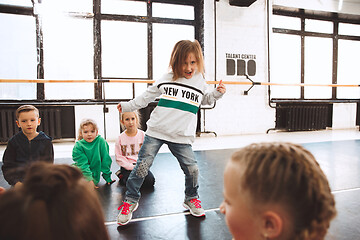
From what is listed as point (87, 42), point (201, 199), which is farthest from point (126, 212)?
point (87, 42)

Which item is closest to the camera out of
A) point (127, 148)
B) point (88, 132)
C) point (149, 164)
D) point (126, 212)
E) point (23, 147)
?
point (126, 212)

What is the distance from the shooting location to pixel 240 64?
17.4ft

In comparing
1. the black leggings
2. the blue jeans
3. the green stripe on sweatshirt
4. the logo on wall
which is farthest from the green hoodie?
the logo on wall

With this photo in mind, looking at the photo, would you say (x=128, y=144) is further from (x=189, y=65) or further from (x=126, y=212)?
(x=189, y=65)

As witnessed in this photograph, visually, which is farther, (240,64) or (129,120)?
(240,64)

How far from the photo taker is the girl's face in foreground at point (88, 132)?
235cm

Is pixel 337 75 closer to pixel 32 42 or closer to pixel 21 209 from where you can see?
pixel 32 42

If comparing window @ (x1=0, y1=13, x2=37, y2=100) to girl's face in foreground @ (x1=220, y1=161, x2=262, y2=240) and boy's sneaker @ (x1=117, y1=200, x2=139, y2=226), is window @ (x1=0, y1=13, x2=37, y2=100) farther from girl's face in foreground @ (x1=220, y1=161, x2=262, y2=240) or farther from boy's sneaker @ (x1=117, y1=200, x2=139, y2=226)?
girl's face in foreground @ (x1=220, y1=161, x2=262, y2=240)

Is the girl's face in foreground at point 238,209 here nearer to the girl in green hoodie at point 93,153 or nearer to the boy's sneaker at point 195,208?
the boy's sneaker at point 195,208

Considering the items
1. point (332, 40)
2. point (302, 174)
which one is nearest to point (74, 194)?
point (302, 174)

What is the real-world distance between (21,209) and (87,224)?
9 centimetres

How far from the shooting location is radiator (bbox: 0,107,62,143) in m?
4.29

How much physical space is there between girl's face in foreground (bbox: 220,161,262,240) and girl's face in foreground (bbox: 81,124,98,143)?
1.95 m

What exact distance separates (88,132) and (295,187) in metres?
2.10
